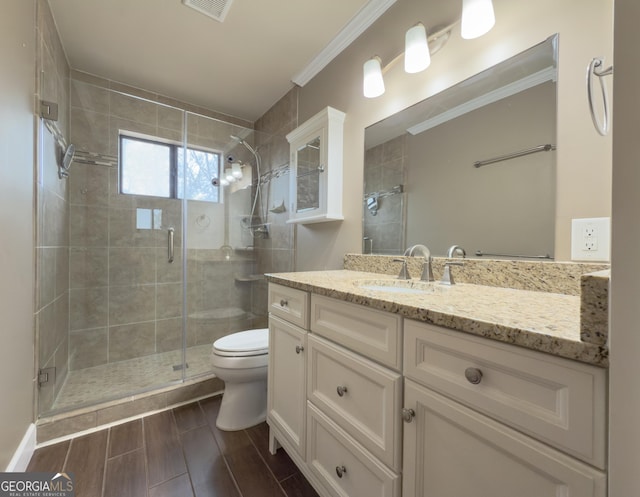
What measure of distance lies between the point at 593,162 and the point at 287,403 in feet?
4.71

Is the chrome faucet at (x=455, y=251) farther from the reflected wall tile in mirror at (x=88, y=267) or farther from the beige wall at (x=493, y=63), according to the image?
the reflected wall tile in mirror at (x=88, y=267)

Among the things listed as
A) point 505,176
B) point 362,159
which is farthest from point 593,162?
point 362,159

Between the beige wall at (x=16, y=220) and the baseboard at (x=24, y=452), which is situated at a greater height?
the beige wall at (x=16, y=220)

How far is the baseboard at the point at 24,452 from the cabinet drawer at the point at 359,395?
1.25m

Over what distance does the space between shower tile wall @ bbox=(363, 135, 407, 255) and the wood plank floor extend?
3.95ft

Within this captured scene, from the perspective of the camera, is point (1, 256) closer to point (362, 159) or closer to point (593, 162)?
point (362, 159)

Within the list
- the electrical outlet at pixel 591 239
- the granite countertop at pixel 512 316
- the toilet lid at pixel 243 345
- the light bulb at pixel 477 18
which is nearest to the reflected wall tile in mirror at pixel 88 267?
the toilet lid at pixel 243 345

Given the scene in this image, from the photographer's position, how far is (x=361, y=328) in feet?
2.76

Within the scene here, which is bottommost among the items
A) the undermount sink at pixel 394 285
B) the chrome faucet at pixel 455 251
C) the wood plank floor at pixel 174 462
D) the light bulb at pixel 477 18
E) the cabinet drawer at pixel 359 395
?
the wood plank floor at pixel 174 462

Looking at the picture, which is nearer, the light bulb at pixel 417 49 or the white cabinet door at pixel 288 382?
the white cabinet door at pixel 288 382

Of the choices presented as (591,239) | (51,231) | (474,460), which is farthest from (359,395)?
(51,231)

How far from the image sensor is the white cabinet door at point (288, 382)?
110 cm

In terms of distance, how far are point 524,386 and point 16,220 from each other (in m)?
1.81

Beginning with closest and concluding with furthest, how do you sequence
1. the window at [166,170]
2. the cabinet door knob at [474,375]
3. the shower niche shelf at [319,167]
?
the cabinet door knob at [474,375] < the shower niche shelf at [319,167] < the window at [166,170]
